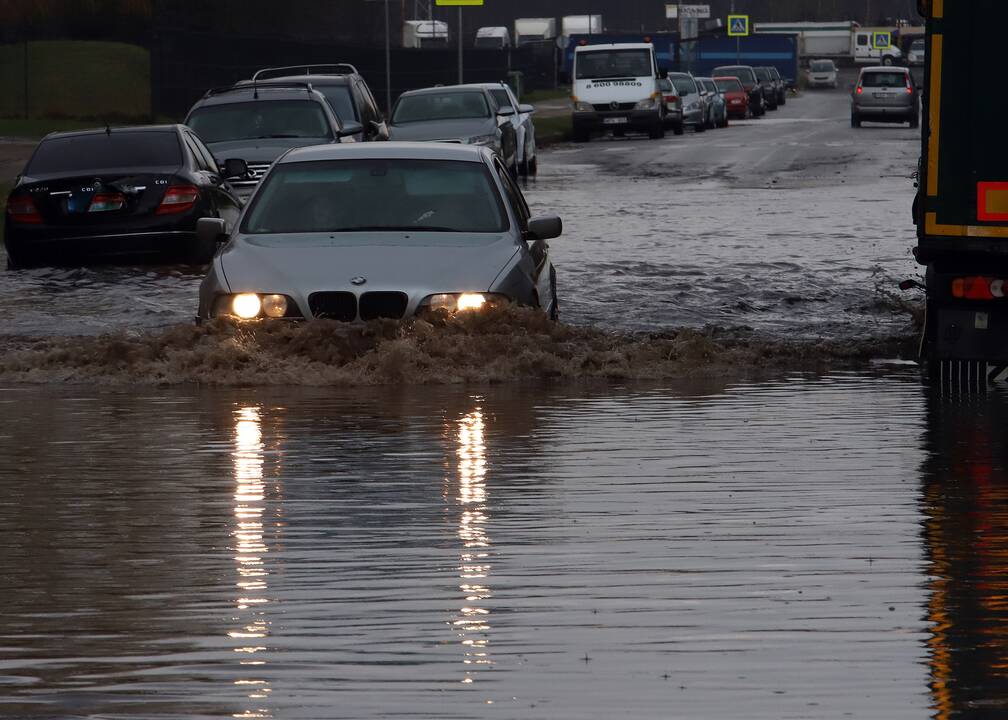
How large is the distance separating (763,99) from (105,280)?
61.6 metres

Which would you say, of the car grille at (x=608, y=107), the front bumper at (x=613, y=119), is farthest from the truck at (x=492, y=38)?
the car grille at (x=608, y=107)

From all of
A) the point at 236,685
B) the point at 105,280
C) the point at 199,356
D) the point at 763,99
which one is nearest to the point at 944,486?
the point at 236,685

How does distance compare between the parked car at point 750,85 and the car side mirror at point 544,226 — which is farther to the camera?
the parked car at point 750,85

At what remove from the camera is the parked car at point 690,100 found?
60.9 meters

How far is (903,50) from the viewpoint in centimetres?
15388

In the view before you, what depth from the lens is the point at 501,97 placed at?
37.9 metres

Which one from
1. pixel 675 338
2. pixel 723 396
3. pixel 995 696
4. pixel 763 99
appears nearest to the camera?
pixel 995 696

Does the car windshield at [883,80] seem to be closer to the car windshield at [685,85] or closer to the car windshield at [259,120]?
the car windshield at [685,85]

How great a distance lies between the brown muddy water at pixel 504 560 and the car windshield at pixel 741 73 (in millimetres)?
66131

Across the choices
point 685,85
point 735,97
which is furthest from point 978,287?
point 735,97

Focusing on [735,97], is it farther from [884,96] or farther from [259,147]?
[259,147]

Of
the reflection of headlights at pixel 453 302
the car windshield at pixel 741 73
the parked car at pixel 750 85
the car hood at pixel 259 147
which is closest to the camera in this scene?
the reflection of headlights at pixel 453 302

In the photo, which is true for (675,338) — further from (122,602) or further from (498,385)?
(122,602)

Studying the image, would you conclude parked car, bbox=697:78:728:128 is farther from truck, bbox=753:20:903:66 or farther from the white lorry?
truck, bbox=753:20:903:66
